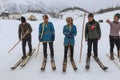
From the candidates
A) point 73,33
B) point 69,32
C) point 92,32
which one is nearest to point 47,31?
point 69,32

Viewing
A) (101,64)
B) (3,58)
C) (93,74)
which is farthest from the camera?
(3,58)

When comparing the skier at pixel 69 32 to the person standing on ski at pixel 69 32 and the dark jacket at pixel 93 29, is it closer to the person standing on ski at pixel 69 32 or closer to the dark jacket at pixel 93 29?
the person standing on ski at pixel 69 32

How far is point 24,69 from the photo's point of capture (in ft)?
37.4

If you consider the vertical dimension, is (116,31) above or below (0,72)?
above

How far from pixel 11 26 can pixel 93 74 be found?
1827 centimetres

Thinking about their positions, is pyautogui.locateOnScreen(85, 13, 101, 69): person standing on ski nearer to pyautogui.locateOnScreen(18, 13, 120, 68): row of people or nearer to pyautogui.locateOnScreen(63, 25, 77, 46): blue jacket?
pyautogui.locateOnScreen(18, 13, 120, 68): row of people

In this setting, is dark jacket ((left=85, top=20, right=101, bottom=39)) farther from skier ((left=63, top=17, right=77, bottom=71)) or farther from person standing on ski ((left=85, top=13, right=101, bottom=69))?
skier ((left=63, top=17, right=77, bottom=71))

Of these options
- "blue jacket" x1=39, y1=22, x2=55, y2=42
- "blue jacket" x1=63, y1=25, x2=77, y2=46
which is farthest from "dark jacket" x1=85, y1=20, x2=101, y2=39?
"blue jacket" x1=39, y1=22, x2=55, y2=42

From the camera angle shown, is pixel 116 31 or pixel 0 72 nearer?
pixel 0 72

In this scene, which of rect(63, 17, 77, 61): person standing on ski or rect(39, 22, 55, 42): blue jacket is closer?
rect(63, 17, 77, 61): person standing on ski

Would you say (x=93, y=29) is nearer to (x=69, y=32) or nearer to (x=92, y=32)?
(x=92, y=32)

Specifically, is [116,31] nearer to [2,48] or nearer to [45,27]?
[45,27]

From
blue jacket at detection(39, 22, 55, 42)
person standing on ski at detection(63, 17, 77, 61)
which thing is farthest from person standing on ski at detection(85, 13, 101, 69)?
blue jacket at detection(39, 22, 55, 42)

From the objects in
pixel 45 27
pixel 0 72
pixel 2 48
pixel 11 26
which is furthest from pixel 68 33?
pixel 11 26
